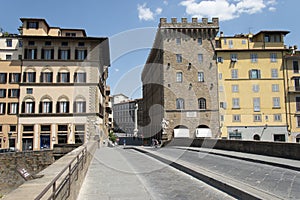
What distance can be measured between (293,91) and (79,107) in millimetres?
32326

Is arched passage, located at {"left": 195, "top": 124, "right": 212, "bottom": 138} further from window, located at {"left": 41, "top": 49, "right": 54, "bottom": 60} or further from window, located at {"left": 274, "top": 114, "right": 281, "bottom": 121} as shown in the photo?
window, located at {"left": 41, "top": 49, "right": 54, "bottom": 60}

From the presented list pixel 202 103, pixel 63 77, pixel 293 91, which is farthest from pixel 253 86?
pixel 63 77

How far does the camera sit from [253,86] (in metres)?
45.0

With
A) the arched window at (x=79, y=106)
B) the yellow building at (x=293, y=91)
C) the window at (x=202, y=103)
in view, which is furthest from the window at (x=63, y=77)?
the yellow building at (x=293, y=91)

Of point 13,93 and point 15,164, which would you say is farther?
point 13,93

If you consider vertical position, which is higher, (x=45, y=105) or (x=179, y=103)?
(x=179, y=103)

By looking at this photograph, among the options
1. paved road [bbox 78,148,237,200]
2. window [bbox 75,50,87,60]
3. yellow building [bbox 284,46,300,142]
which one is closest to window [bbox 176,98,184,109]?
window [bbox 75,50,87,60]

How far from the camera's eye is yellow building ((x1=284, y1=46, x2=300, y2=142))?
44.0m

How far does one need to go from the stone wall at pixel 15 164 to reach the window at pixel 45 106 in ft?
35.9

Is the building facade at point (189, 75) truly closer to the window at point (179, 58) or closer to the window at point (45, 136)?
the window at point (179, 58)

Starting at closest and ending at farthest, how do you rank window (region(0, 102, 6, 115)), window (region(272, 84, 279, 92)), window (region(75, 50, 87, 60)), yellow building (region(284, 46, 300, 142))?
window (region(0, 102, 6, 115))
window (region(75, 50, 87, 60))
yellow building (region(284, 46, 300, 142))
window (region(272, 84, 279, 92))

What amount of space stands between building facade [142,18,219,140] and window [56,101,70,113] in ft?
47.1

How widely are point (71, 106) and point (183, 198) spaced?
3479 centimetres

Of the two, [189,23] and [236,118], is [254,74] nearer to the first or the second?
[236,118]
